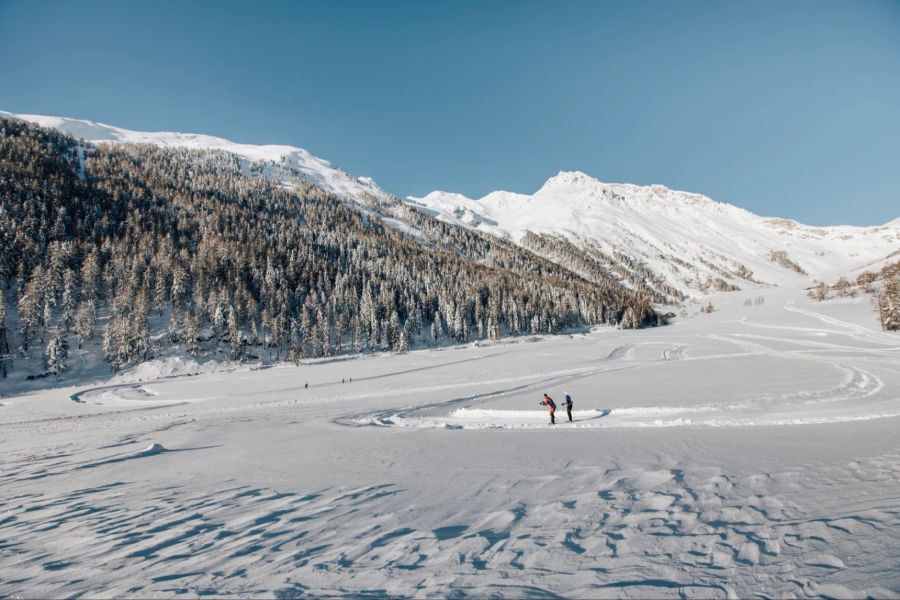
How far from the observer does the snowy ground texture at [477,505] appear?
502 centimetres

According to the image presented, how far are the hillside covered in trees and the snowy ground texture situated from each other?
6404cm

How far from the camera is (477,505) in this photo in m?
7.69

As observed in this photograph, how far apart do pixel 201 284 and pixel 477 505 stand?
104 meters

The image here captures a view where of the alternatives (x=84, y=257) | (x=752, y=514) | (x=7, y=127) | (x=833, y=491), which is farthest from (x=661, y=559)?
(x=7, y=127)

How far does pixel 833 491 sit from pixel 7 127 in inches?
9901

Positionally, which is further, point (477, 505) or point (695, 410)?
point (695, 410)

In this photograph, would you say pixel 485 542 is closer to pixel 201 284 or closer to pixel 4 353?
pixel 4 353

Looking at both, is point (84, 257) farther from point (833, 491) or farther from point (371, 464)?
point (833, 491)

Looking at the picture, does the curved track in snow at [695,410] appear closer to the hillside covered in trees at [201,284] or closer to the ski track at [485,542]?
the ski track at [485,542]

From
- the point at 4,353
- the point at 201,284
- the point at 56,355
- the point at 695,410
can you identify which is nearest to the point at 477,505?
the point at 695,410

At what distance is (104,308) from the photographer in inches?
3238

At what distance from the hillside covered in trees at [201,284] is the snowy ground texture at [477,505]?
210 ft

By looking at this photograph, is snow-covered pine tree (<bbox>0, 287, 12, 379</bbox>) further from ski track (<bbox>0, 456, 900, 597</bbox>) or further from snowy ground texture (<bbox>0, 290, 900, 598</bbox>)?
ski track (<bbox>0, 456, 900, 597</bbox>)

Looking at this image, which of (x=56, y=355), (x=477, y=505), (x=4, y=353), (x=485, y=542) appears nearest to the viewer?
(x=485, y=542)
